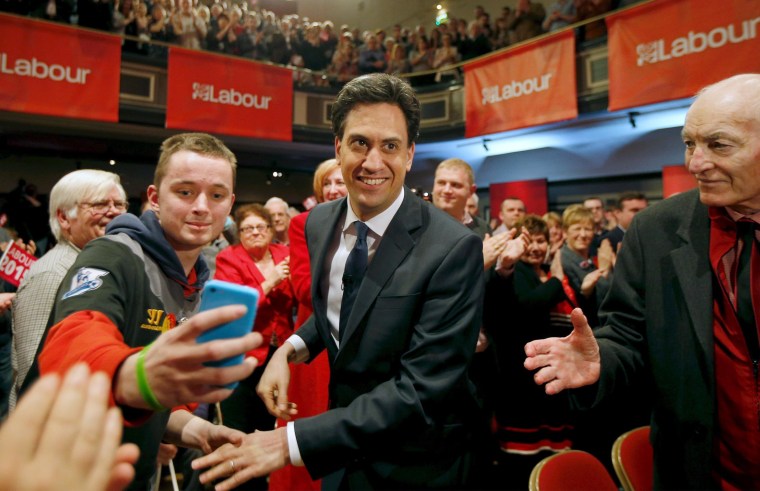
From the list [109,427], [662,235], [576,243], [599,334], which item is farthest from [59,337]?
[576,243]

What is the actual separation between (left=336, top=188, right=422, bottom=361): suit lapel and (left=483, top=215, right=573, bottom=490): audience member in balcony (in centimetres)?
148

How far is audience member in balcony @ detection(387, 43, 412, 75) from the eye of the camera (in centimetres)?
1025

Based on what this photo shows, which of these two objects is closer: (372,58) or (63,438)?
(63,438)

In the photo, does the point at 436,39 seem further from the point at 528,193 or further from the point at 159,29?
the point at 159,29

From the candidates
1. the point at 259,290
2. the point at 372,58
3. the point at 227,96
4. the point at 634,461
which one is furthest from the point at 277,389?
the point at 372,58

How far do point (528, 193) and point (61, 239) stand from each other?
8.54 meters

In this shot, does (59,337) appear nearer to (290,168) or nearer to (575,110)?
(575,110)

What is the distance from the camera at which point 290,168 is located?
1155 cm

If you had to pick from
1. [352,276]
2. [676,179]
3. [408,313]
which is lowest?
[408,313]

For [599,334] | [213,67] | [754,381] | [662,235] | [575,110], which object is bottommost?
[754,381]

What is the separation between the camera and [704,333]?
1.46 m

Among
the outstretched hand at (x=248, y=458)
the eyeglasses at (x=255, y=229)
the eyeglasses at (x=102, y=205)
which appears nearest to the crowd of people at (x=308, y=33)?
the eyeglasses at (x=255, y=229)

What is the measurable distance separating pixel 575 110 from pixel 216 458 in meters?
7.06

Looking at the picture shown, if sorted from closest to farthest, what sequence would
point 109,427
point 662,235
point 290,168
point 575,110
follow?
point 109,427 → point 662,235 → point 575,110 → point 290,168
